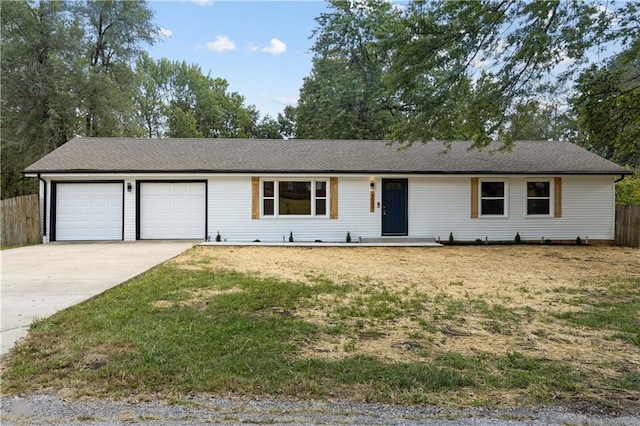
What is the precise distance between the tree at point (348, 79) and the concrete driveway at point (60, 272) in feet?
44.8

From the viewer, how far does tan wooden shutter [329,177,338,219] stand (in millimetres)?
14055

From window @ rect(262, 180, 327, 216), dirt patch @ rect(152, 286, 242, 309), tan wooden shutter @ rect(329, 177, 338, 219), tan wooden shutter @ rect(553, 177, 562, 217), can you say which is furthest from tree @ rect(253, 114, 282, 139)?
dirt patch @ rect(152, 286, 242, 309)

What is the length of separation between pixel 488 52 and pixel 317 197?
23.2 feet

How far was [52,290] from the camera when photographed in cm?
615

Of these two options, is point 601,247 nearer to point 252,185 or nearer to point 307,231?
point 307,231

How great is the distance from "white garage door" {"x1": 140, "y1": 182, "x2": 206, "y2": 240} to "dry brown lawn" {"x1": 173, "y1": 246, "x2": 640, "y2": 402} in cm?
194

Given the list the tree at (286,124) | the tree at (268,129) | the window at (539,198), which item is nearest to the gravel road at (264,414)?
the window at (539,198)

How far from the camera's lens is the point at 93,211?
13805mm

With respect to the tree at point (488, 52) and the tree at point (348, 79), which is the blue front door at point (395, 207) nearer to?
the tree at point (488, 52)

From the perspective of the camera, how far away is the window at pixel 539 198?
47.7 feet

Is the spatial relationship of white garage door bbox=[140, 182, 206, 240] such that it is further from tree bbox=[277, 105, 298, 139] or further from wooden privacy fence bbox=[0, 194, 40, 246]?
tree bbox=[277, 105, 298, 139]

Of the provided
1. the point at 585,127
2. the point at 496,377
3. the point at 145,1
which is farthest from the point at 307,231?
the point at 145,1

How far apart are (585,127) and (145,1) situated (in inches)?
924

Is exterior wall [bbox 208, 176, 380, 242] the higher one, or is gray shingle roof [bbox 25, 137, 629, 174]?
gray shingle roof [bbox 25, 137, 629, 174]
